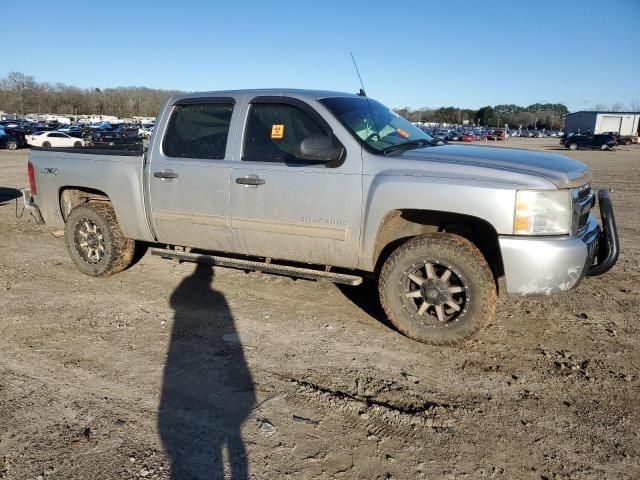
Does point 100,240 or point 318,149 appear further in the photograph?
point 100,240

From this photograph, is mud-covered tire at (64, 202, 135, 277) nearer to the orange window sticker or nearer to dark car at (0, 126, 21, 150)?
the orange window sticker

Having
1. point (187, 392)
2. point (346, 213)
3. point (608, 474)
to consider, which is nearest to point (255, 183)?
point (346, 213)

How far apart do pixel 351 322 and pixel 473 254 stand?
127 centimetres

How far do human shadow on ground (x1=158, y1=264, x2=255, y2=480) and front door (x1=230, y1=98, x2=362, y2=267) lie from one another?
809 millimetres

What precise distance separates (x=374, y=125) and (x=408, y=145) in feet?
1.16

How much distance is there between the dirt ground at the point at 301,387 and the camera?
263 cm

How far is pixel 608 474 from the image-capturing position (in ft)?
8.26

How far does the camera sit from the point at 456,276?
12.7 feet

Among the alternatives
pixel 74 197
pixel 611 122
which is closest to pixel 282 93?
pixel 74 197

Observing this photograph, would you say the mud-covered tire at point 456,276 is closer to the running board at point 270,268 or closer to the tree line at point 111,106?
the running board at point 270,268

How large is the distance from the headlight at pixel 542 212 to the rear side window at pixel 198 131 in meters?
2.59

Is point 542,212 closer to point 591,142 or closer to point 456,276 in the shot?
point 456,276

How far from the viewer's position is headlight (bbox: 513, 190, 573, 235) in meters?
3.50

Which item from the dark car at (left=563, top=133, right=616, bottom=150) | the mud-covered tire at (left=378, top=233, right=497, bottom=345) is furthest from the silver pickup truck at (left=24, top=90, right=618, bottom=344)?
the dark car at (left=563, top=133, right=616, bottom=150)
